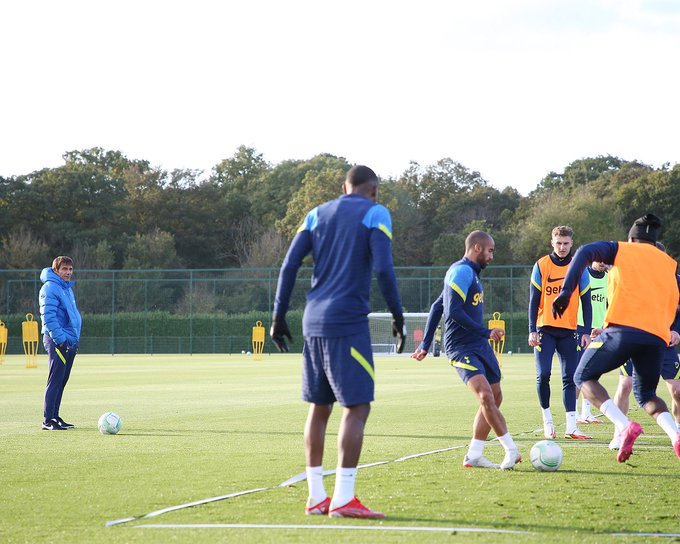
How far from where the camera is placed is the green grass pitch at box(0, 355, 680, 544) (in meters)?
6.11

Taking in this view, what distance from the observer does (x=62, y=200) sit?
240 feet

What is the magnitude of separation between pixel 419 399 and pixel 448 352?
368 inches

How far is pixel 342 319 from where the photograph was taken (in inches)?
257

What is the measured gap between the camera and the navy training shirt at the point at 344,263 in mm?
6523

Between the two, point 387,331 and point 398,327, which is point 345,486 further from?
point 387,331

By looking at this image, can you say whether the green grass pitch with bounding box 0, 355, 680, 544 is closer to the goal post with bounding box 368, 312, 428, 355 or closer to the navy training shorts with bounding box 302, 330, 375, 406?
the navy training shorts with bounding box 302, 330, 375, 406

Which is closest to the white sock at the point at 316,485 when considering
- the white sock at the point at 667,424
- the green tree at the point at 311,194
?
the white sock at the point at 667,424

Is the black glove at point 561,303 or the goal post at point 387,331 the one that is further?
the goal post at point 387,331

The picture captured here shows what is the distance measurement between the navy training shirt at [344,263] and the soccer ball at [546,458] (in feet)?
9.05

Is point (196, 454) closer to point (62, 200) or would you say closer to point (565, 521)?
point (565, 521)

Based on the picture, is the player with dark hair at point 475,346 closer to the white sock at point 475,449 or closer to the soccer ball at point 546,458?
the white sock at point 475,449

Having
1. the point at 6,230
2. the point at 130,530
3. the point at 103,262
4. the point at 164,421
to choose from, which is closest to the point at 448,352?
the point at 130,530

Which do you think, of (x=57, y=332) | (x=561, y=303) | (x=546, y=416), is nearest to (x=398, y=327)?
(x=561, y=303)

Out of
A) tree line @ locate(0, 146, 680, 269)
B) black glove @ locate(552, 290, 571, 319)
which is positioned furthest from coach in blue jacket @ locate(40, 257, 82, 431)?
tree line @ locate(0, 146, 680, 269)
